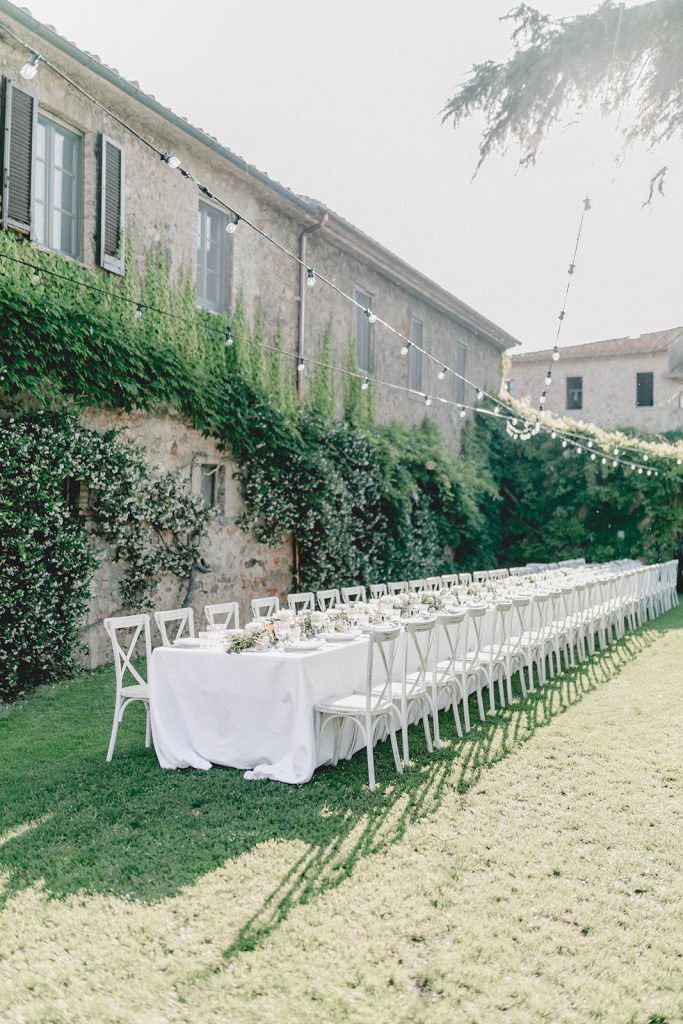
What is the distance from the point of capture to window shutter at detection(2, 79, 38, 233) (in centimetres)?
736

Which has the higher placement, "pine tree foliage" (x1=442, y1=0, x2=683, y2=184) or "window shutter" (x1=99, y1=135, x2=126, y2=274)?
"window shutter" (x1=99, y1=135, x2=126, y2=274)

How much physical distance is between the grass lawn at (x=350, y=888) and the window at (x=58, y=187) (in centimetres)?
502

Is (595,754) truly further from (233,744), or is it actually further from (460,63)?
(460,63)

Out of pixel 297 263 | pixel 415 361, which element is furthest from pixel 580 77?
pixel 415 361

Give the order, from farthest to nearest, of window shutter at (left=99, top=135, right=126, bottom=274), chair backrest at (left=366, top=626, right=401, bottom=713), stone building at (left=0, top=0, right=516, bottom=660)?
window shutter at (left=99, top=135, right=126, bottom=274) → stone building at (left=0, top=0, right=516, bottom=660) → chair backrest at (left=366, top=626, right=401, bottom=713)

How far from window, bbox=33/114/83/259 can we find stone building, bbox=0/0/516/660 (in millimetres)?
12

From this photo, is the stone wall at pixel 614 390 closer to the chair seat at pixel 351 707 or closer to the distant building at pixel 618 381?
the distant building at pixel 618 381

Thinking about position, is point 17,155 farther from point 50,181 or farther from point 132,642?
point 132,642

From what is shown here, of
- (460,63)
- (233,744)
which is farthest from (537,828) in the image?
(460,63)

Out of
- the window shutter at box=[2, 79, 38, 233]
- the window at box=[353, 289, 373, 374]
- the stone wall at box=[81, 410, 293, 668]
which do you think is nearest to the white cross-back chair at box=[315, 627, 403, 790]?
the stone wall at box=[81, 410, 293, 668]

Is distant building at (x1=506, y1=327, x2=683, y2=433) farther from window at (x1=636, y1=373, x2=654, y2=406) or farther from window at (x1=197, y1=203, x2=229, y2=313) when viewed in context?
window at (x1=197, y1=203, x2=229, y2=313)

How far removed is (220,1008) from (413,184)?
6.45 meters

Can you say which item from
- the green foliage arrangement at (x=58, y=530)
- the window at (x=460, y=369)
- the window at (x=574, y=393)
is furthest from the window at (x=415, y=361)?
the window at (x=574, y=393)

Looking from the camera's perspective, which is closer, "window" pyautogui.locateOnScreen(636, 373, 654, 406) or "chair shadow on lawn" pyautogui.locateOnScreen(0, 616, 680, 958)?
"chair shadow on lawn" pyautogui.locateOnScreen(0, 616, 680, 958)
